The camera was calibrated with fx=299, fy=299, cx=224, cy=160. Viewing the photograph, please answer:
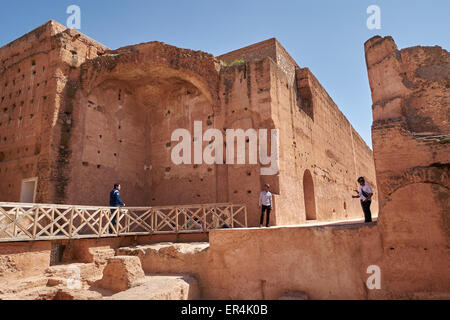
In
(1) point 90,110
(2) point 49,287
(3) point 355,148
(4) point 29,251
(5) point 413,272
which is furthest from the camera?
(3) point 355,148

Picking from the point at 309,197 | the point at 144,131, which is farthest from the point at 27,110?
the point at 309,197

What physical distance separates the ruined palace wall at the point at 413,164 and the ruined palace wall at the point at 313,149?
431 centimetres

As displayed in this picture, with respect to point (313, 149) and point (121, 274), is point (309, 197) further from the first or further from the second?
point (121, 274)

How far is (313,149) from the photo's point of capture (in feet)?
43.8

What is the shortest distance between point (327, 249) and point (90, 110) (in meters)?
9.26

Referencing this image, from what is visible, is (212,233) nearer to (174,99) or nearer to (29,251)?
(29,251)

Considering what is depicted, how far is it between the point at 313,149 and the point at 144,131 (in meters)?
7.45

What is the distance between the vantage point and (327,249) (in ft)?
19.2

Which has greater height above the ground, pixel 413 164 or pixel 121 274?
pixel 413 164

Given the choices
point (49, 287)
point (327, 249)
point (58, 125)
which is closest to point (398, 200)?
point (327, 249)

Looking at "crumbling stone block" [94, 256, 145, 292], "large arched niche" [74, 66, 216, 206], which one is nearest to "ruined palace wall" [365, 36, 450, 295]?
"crumbling stone block" [94, 256, 145, 292]

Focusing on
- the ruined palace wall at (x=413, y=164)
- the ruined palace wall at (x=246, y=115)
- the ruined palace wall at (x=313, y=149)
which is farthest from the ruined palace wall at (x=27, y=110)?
the ruined palace wall at (x=413, y=164)

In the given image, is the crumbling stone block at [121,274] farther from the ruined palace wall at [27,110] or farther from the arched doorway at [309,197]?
the arched doorway at [309,197]
